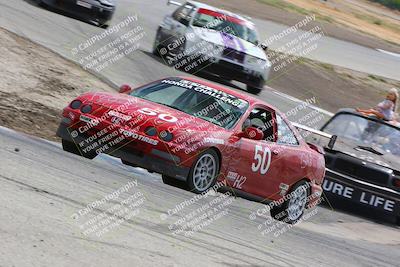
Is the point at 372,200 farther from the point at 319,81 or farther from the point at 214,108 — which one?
the point at 319,81

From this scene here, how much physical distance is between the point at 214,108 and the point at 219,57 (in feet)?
29.8

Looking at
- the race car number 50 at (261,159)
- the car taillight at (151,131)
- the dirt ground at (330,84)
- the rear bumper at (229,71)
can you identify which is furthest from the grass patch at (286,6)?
the car taillight at (151,131)

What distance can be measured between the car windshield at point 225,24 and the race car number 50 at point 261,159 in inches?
377

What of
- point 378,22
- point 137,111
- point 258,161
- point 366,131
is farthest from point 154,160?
point 378,22

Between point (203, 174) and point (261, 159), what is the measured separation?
1051 millimetres

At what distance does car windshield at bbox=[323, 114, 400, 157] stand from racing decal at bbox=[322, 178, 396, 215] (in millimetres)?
1083

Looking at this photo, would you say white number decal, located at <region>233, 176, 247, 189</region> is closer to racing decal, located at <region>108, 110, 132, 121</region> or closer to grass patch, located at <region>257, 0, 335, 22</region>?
racing decal, located at <region>108, 110, 132, 121</region>

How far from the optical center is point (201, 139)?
367 inches

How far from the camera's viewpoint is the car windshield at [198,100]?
33.0 ft

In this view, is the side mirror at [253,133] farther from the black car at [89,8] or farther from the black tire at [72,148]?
the black car at [89,8]

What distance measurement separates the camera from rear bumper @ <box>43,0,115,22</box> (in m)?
20.5

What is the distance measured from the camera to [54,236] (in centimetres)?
602

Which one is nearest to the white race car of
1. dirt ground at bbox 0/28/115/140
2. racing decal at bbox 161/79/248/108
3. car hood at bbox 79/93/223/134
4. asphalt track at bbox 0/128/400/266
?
dirt ground at bbox 0/28/115/140

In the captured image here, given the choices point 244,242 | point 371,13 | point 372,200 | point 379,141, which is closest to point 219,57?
point 379,141
